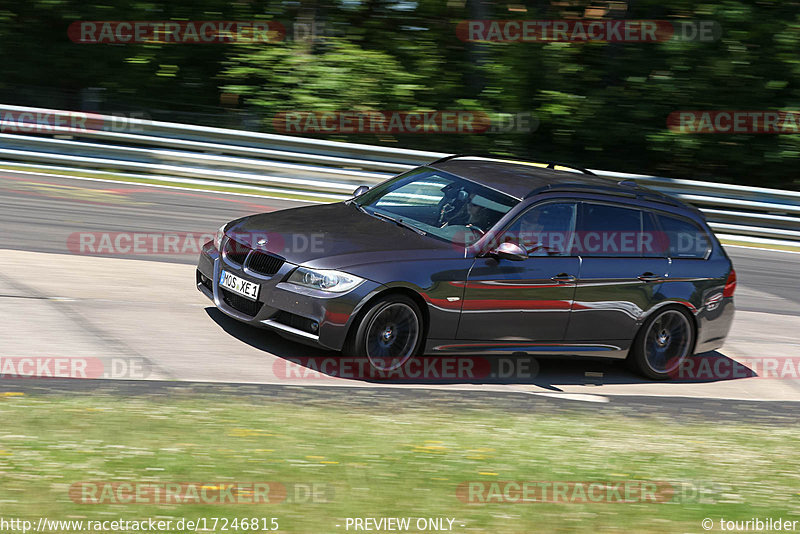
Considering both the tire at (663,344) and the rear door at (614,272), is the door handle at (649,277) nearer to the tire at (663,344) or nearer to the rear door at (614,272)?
the rear door at (614,272)

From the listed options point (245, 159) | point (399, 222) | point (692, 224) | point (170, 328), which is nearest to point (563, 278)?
point (399, 222)

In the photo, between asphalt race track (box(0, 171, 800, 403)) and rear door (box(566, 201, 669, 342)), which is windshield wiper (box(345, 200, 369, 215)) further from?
rear door (box(566, 201, 669, 342))

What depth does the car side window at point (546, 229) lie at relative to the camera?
768 centimetres

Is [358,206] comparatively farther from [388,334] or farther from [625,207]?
[625,207]

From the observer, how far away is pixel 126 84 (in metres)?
20.8

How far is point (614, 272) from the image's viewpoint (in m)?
8.08

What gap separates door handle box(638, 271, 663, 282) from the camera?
8250 mm

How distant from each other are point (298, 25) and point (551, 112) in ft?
18.9

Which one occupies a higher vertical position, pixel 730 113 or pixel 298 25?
pixel 298 25

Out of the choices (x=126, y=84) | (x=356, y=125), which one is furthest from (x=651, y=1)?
(x=126, y=84)

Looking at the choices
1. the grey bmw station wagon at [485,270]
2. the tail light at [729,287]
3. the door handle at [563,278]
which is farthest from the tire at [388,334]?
the tail light at [729,287]

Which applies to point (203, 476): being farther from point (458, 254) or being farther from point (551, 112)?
point (551, 112)

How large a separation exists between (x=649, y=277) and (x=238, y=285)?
11.7ft

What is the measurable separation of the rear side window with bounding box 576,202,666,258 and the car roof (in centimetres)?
19
